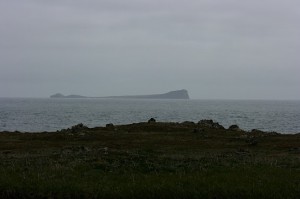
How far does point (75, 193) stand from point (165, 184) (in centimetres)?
306

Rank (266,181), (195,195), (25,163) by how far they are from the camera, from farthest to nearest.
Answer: (25,163), (266,181), (195,195)

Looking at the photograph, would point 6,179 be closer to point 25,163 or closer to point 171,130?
point 25,163

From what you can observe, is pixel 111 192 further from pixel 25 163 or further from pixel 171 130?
pixel 171 130

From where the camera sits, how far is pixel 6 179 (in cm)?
1490

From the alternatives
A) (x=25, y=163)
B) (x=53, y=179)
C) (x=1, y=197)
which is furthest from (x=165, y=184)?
(x=25, y=163)

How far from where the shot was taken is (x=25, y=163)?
63.8 ft

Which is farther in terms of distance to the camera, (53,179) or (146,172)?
(146,172)

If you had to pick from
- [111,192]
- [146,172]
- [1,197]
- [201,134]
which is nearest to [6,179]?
[1,197]

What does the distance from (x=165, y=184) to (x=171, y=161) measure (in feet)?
20.3

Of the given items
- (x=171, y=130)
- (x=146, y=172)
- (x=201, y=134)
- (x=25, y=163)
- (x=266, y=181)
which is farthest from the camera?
(x=171, y=130)

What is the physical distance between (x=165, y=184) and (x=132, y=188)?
3.76 ft

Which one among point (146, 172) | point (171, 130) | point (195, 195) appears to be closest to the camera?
point (195, 195)

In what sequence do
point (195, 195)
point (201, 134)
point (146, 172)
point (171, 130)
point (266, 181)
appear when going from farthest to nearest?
point (171, 130) < point (201, 134) < point (146, 172) < point (266, 181) < point (195, 195)

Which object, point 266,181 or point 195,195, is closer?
point 195,195
